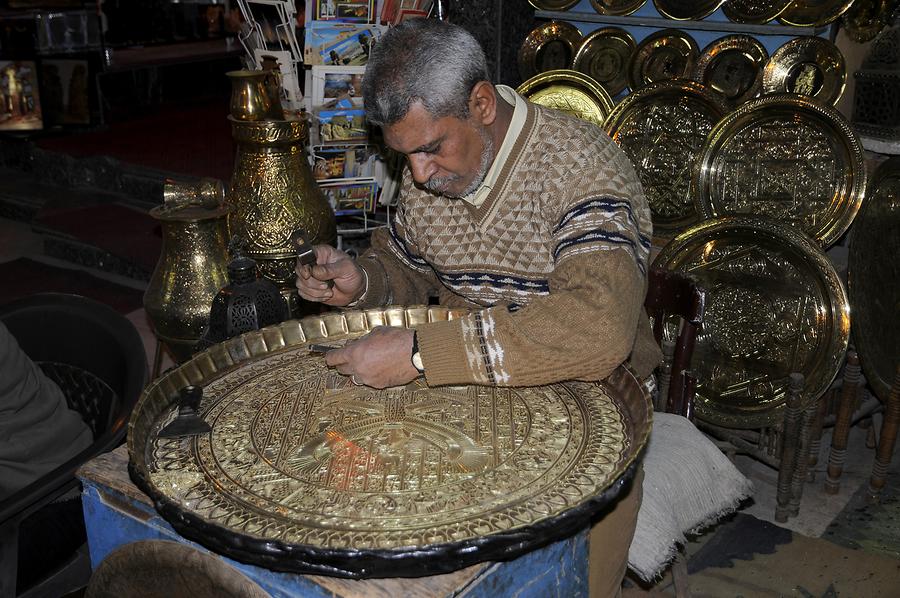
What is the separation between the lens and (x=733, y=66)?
12.1ft

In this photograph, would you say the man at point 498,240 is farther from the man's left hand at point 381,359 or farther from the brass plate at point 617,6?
the brass plate at point 617,6

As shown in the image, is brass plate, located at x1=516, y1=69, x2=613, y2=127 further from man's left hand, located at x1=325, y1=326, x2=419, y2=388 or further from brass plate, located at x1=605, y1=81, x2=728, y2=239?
man's left hand, located at x1=325, y1=326, x2=419, y2=388

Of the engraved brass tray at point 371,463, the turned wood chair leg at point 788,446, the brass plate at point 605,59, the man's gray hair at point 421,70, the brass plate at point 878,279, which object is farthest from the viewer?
the brass plate at point 605,59

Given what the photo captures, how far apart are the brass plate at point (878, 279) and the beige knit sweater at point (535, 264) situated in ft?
5.02

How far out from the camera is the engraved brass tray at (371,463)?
1140 mm

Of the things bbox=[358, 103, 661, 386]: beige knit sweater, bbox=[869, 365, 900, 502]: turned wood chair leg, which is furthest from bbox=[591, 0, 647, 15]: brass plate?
bbox=[358, 103, 661, 386]: beige knit sweater

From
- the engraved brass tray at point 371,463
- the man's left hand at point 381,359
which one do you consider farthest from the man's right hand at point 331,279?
the man's left hand at point 381,359

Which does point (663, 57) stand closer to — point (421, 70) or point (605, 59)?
point (605, 59)

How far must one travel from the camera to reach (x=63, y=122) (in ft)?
24.4

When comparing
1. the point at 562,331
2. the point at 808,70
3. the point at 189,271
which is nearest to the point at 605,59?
the point at 808,70

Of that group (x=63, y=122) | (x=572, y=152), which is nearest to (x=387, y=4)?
(x=572, y=152)

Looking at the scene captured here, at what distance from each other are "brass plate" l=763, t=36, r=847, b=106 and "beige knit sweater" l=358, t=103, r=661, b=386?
6.73ft

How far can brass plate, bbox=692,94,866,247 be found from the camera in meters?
3.11

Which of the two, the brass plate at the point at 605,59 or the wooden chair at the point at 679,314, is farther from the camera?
the brass plate at the point at 605,59
